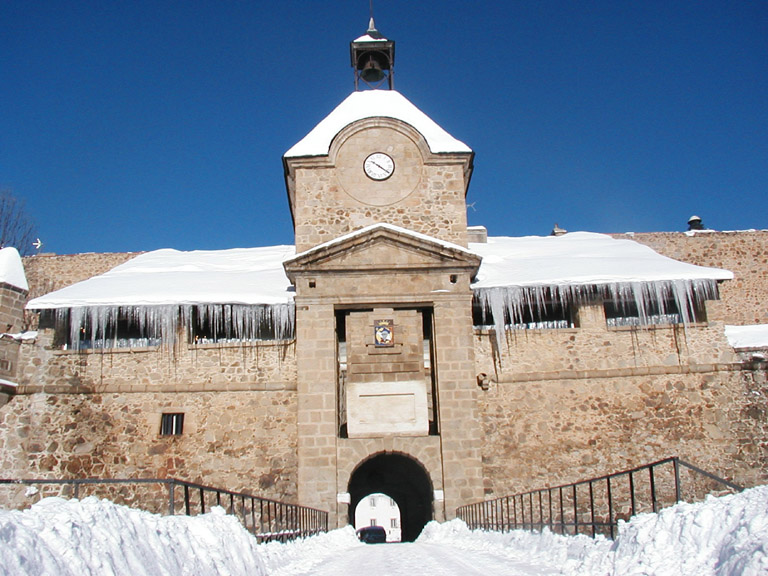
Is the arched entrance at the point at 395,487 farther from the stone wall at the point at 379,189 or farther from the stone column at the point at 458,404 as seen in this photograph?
the stone wall at the point at 379,189

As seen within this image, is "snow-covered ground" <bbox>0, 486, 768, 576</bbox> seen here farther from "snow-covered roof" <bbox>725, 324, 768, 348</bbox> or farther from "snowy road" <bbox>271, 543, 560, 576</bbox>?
"snow-covered roof" <bbox>725, 324, 768, 348</bbox>

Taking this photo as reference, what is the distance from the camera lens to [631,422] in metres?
19.5

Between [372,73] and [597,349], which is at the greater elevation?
[372,73]

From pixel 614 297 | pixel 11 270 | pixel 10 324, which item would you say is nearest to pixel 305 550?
pixel 614 297

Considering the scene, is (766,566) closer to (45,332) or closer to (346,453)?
(346,453)

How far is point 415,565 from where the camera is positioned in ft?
33.4

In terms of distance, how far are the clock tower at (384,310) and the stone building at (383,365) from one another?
0.05 m

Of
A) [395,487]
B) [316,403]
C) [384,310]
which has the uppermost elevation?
[384,310]

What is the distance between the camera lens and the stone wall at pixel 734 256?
30438mm

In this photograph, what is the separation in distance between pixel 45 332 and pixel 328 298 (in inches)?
325

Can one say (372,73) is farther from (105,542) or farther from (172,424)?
(105,542)

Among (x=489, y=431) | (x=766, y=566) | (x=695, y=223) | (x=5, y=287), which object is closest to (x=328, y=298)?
(x=489, y=431)

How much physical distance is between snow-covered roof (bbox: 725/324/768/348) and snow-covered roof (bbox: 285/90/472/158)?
970 centimetres

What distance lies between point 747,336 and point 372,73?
50.8ft
